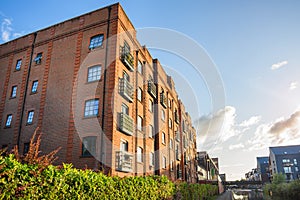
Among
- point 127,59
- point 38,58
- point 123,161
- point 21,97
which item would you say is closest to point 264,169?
point 127,59

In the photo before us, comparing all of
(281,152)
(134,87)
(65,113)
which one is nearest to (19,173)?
(65,113)

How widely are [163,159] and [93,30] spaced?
16532 mm

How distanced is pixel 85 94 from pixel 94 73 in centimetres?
191

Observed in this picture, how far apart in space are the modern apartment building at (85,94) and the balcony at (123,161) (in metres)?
0.07

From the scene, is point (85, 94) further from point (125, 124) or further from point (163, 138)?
point (163, 138)

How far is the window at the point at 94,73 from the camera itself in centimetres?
1938

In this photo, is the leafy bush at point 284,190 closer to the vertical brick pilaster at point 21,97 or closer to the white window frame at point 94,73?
the white window frame at point 94,73

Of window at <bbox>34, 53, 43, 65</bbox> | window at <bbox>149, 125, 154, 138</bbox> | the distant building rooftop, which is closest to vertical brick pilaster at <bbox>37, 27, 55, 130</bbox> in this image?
window at <bbox>34, 53, 43, 65</bbox>

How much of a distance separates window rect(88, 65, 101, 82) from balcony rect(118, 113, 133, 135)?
12.5 feet

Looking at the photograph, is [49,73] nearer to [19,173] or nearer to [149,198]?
[149,198]

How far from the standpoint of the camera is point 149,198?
12.8 m

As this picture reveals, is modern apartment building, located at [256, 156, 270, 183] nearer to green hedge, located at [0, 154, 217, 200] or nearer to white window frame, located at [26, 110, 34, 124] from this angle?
white window frame, located at [26, 110, 34, 124]

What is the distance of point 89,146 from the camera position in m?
17.5

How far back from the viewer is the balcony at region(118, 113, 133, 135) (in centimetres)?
1791
